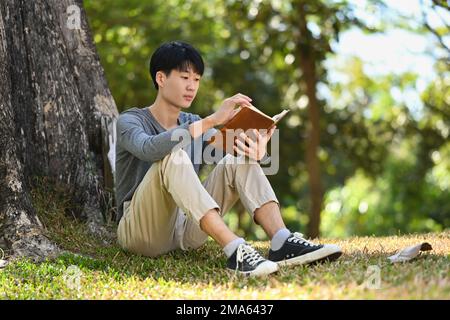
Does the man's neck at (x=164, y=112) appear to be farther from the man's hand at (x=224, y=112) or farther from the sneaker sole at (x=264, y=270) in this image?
the sneaker sole at (x=264, y=270)

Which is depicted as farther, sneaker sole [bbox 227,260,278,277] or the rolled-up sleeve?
the rolled-up sleeve

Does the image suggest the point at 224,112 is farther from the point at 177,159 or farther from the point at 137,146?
the point at 137,146

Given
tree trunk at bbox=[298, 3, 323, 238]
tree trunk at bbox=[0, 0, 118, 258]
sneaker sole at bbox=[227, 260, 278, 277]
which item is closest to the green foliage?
tree trunk at bbox=[298, 3, 323, 238]

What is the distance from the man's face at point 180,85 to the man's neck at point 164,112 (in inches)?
3.1

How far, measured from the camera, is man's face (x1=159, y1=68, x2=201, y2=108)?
493 centimetres

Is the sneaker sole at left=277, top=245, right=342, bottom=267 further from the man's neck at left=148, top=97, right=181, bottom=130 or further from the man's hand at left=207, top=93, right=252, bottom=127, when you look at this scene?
the man's neck at left=148, top=97, right=181, bottom=130

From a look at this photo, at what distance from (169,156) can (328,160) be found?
14158mm

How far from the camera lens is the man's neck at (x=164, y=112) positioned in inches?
199

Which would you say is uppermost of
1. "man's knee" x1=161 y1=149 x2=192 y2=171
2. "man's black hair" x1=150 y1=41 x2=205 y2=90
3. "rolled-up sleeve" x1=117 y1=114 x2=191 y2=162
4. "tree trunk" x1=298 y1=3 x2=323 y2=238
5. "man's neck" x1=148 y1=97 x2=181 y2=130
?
"man's black hair" x1=150 y1=41 x2=205 y2=90

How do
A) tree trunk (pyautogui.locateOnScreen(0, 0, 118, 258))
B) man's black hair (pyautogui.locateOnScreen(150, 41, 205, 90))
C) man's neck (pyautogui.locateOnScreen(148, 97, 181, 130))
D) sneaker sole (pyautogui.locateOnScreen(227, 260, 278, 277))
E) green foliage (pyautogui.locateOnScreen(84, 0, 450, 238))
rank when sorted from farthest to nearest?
green foliage (pyautogui.locateOnScreen(84, 0, 450, 238)) → tree trunk (pyautogui.locateOnScreen(0, 0, 118, 258)) → man's neck (pyautogui.locateOnScreen(148, 97, 181, 130)) → man's black hair (pyautogui.locateOnScreen(150, 41, 205, 90)) → sneaker sole (pyautogui.locateOnScreen(227, 260, 278, 277))

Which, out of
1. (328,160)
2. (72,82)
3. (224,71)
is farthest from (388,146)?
(72,82)

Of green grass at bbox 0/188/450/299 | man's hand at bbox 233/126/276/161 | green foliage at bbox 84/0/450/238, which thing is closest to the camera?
green grass at bbox 0/188/450/299

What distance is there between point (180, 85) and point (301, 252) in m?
1.31

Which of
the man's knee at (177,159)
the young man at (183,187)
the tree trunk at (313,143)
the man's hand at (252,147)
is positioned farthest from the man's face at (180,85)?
the tree trunk at (313,143)
